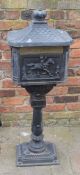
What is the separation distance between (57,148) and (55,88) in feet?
2.29

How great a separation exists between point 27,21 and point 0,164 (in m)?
1.48

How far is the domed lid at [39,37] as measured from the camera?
3061mm

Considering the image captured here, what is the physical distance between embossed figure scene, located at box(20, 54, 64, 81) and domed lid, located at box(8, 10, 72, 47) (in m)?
0.13

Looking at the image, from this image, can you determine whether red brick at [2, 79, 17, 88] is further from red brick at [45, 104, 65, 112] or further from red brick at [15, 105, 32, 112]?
red brick at [45, 104, 65, 112]

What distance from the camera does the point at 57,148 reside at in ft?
12.8

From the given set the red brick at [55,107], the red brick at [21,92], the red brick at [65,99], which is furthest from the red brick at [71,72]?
the red brick at [21,92]

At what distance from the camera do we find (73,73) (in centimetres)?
416

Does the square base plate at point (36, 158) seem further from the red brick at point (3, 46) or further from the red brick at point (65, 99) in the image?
the red brick at point (3, 46)

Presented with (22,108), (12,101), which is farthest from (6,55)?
(22,108)

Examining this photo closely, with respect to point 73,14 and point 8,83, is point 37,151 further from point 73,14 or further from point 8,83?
point 73,14

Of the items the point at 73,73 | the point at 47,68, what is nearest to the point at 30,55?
the point at 47,68

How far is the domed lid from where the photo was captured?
306 centimetres

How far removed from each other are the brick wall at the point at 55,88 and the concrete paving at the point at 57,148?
0.47 ft

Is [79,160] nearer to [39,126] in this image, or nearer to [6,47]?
[39,126]
